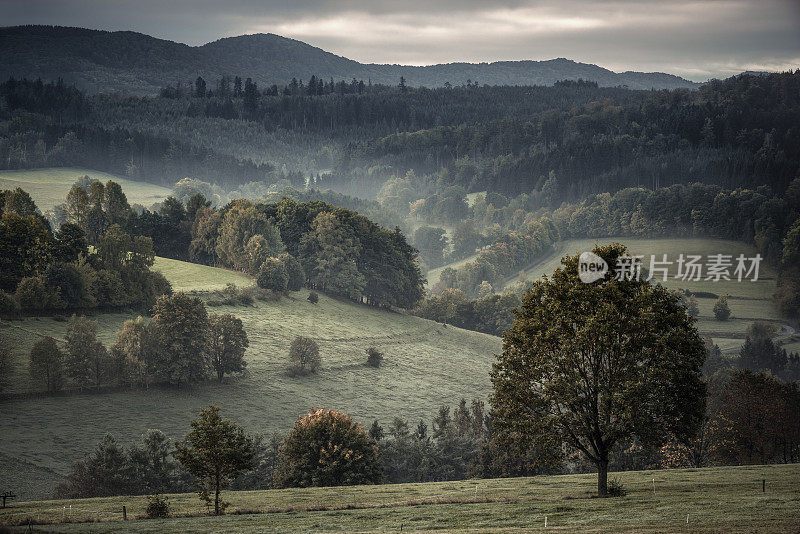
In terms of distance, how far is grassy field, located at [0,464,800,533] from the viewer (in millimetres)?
32438

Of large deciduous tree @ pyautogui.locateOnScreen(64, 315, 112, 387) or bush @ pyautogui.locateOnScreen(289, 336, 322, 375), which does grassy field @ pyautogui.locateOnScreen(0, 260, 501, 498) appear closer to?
bush @ pyautogui.locateOnScreen(289, 336, 322, 375)

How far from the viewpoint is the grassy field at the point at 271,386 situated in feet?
293

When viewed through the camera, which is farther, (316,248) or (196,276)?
(316,248)

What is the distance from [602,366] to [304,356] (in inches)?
3455

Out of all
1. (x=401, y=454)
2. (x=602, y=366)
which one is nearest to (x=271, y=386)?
(x=401, y=454)

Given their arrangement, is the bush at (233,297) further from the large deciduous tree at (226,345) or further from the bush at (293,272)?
the large deciduous tree at (226,345)

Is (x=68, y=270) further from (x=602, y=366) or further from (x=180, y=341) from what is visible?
(x=602, y=366)

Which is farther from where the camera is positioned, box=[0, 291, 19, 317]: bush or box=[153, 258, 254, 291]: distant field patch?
box=[153, 258, 254, 291]: distant field patch

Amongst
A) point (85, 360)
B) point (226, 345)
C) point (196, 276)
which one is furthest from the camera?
point (196, 276)

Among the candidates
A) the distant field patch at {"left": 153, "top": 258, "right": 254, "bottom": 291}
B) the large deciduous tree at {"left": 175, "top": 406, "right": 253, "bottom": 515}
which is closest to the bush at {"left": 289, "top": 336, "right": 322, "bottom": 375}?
the distant field patch at {"left": 153, "top": 258, "right": 254, "bottom": 291}

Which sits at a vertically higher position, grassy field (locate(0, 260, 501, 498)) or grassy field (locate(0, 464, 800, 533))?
grassy field (locate(0, 464, 800, 533))

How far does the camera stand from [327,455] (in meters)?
62.3

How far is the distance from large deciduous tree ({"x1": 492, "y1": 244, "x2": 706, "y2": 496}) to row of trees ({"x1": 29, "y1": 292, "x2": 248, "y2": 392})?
76.6 meters

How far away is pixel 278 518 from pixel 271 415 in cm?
6784
